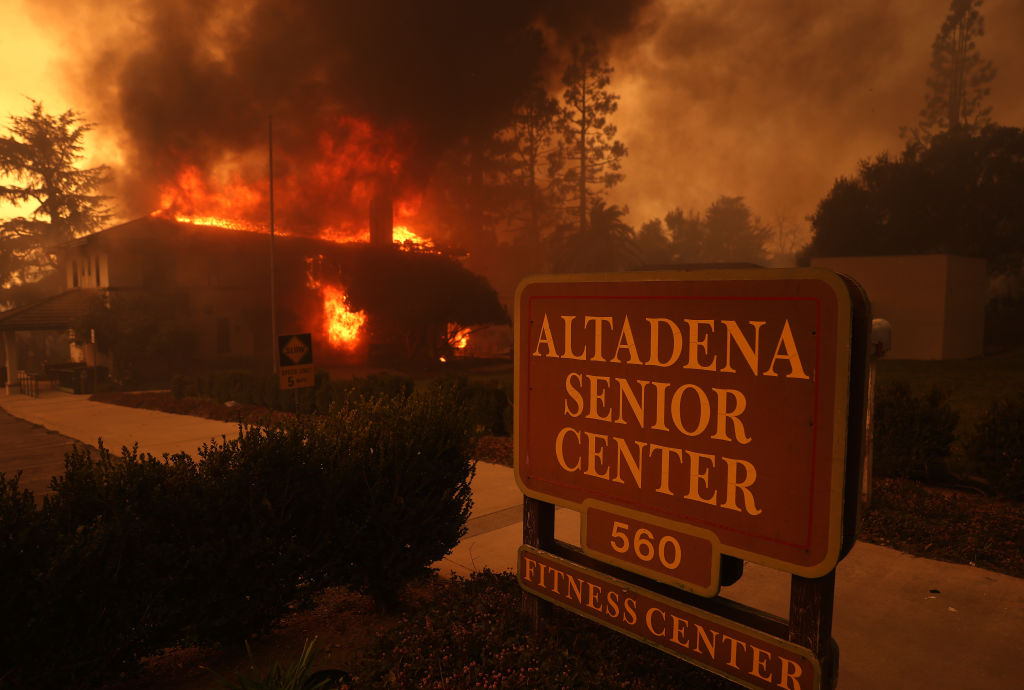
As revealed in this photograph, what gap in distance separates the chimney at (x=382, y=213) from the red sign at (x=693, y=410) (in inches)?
1404

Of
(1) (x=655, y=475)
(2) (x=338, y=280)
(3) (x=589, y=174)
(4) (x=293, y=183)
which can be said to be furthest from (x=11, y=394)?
(3) (x=589, y=174)

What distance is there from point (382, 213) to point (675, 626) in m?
37.4

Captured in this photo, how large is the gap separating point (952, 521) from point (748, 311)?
550cm

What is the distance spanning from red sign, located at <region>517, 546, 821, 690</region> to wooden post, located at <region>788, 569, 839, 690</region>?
0.05 m

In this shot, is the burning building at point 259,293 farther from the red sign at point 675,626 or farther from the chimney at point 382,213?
the red sign at point 675,626

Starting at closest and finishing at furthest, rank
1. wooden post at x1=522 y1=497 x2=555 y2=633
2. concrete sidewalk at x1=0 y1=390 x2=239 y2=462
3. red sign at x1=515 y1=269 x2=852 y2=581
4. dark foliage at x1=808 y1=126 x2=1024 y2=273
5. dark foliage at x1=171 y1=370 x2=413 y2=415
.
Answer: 1. red sign at x1=515 y1=269 x2=852 y2=581
2. wooden post at x1=522 y1=497 x2=555 y2=633
3. concrete sidewalk at x1=0 y1=390 x2=239 y2=462
4. dark foliage at x1=171 y1=370 x2=413 y2=415
5. dark foliage at x1=808 y1=126 x2=1024 y2=273

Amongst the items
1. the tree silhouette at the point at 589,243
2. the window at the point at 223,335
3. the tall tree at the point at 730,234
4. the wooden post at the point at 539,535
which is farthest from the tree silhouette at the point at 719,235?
the wooden post at the point at 539,535

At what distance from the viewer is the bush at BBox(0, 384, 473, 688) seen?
3086mm

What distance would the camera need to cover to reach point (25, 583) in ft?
9.82

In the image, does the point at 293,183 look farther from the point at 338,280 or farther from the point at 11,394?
the point at 11,394

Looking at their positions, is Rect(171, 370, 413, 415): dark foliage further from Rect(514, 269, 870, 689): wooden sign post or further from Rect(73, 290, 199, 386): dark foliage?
Rect(514, 269, 870, 689): wooden sign post

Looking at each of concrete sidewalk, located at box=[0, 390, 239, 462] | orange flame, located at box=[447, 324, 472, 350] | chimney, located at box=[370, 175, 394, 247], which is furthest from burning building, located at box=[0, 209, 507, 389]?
concrete sidewalk, located at box=[0, 390, 239, 462]

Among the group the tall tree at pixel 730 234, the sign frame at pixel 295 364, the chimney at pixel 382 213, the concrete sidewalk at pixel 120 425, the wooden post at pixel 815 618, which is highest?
the tall tree at pixel 730 234

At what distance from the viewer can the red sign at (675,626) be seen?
8.28 ft
